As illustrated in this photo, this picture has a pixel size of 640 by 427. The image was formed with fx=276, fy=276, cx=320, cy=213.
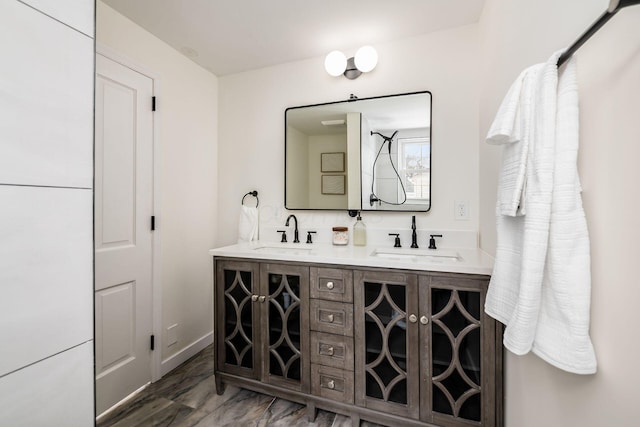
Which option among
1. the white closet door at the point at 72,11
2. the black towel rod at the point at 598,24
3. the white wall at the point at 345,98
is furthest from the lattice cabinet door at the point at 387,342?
the white closet door at the point at 72,11

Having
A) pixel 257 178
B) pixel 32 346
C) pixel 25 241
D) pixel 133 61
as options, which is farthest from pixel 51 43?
pixel 257 178

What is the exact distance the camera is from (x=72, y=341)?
0.71 m

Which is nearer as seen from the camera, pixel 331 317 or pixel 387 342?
pixel 387 342

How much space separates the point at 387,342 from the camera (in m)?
1.43

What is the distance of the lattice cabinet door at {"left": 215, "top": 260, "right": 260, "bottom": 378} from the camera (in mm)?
1714

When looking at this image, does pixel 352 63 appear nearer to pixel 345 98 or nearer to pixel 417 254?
pixel 345 98

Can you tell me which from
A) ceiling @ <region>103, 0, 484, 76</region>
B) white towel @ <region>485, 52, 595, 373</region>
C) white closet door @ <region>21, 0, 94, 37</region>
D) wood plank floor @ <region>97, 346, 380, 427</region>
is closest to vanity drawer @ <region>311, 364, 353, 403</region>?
wood plank floor @ <region>97, 346, 380, 427</region>

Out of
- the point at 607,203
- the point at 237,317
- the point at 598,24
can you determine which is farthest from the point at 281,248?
the point at 598,24

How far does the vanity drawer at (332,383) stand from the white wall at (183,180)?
122 centimetres

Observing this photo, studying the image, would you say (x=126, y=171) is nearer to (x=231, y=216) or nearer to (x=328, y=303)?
(x=231, y=216)

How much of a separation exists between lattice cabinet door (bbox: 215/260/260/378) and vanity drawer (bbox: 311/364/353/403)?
0.39m

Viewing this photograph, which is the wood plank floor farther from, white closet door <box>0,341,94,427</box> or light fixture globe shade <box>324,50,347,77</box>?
light fixture globe shade <box>324,50,347,77</box>

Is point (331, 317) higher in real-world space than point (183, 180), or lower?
lower

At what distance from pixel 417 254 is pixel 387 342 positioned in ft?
1.94
